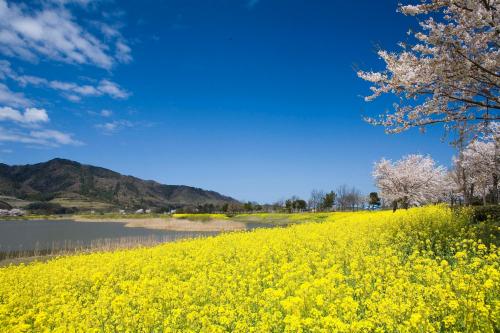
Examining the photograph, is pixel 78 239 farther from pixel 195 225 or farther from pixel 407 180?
pixel 407 180

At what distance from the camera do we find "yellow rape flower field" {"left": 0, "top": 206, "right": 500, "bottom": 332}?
19.6 ft

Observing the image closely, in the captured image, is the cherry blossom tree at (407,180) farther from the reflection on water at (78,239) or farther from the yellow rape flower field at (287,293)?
the yellow rape flower field at (287,293)

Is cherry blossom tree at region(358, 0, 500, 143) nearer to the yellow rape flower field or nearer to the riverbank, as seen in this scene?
the yellow rape flower field

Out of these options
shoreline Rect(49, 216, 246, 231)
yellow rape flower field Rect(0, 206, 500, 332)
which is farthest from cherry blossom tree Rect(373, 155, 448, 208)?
yellow rape flower field Rect(0, 206, 500, 332)

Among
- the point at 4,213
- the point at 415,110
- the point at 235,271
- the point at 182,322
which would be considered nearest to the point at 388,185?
the point at 415,110

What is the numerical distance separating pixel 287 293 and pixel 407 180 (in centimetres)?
4290

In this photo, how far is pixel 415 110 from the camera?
13273mm

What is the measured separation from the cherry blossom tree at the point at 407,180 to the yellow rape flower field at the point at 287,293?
3119 cm

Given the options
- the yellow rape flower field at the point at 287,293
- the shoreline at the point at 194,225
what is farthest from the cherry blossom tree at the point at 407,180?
the yellow rape flower field at the point at 287,293

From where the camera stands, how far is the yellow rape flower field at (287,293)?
5.97 m

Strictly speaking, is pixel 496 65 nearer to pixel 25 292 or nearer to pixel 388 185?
pixel 25 292

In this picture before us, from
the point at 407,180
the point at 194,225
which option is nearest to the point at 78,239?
the point at 194,225

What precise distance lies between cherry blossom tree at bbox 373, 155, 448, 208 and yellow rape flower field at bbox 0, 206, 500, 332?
31188 mm

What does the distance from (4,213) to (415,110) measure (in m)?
195
